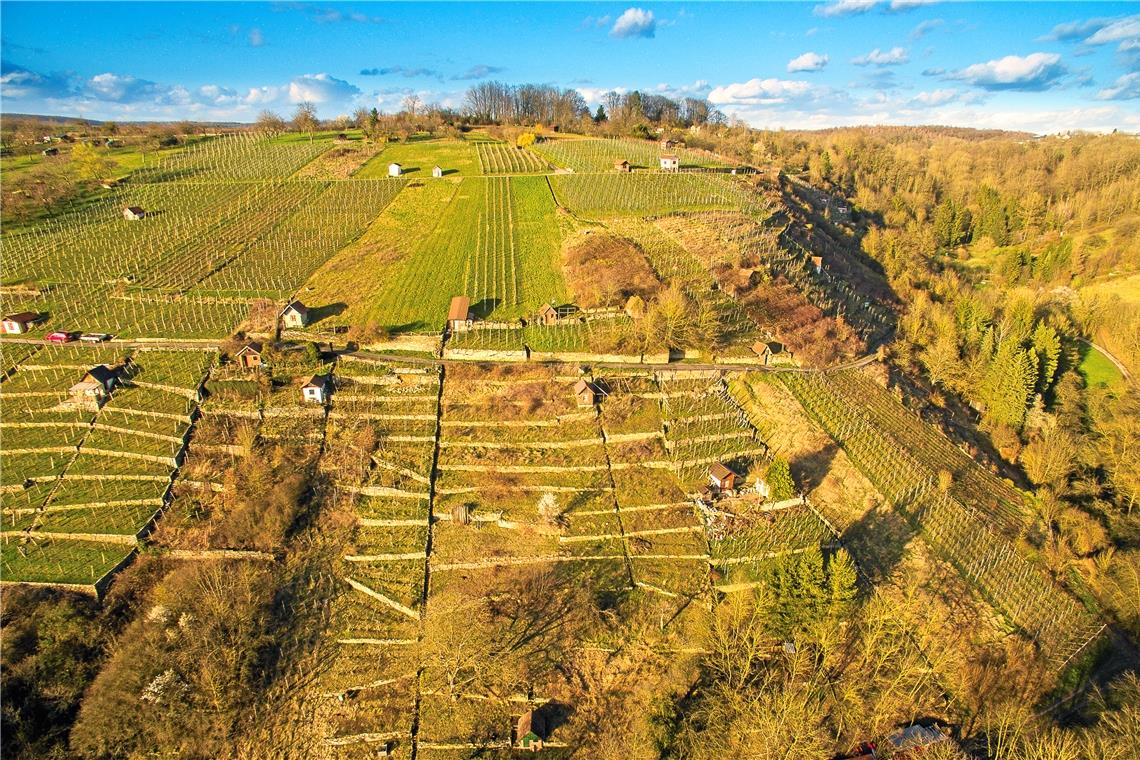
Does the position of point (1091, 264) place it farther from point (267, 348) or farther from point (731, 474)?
point (267, 348)

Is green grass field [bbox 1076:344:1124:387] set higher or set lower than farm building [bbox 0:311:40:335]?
lower

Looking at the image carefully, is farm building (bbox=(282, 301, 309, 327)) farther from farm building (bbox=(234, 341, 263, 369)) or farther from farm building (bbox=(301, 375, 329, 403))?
farm building (bbox=(301, 375, 329, 403))

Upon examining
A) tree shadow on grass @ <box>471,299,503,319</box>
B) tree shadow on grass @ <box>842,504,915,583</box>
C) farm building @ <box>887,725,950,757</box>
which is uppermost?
tree shadow on grass @ <box>471,299,503,319</box>

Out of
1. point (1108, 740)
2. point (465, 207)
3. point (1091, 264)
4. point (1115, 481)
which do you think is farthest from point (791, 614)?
point (1091, 264)

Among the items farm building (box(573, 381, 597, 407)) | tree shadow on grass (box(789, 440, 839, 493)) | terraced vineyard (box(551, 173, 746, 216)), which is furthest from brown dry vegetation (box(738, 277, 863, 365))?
terraced vineyard (box(551, 173, 746, 216))

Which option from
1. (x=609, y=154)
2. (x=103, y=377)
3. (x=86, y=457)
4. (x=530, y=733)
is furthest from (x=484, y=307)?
(x=609, y=154)

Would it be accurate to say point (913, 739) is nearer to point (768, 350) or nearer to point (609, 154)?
point (768, 350)
